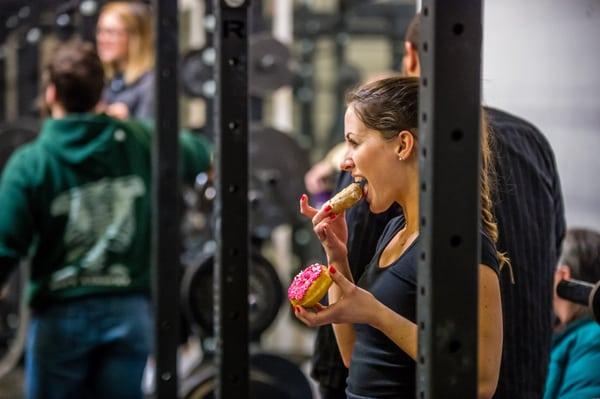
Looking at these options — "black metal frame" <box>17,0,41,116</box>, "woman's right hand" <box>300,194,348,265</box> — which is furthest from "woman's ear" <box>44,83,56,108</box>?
"woman's right hand" <box>300,194,348,265</box>

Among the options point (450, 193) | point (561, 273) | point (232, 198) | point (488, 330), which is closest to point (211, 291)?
point (232, 198)

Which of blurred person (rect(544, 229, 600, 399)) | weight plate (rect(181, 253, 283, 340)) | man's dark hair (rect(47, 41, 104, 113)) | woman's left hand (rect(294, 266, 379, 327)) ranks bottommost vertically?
weight plate (rect(181, 253, 283, 340))

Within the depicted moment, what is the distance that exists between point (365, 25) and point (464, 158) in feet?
25.0

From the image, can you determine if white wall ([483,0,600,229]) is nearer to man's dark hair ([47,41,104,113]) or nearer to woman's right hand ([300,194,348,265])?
woman's right hand ([300,194,348,265])

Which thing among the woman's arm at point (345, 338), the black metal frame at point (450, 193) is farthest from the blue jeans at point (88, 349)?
the black metal frame at point (450, 193)

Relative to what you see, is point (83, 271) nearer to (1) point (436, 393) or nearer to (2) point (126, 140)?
(2) point (126, 140)

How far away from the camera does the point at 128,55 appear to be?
5508 millimetres

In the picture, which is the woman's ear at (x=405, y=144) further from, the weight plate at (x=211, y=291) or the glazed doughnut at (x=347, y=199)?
the weight plate at (x=211, y=291)

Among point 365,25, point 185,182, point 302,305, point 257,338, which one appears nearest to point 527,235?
point 302,305

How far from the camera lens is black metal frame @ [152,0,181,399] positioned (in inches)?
142

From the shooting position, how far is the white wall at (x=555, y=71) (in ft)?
7.27

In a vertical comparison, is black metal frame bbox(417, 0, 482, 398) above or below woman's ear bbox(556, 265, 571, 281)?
above

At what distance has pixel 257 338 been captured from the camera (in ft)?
14.4

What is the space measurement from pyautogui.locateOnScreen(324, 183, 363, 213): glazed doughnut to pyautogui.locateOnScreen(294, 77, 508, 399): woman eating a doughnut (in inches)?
0.4
